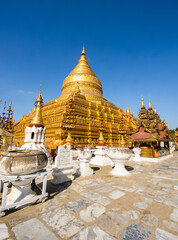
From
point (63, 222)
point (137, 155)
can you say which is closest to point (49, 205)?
point (63, 222)

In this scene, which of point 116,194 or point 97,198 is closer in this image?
point 97,198

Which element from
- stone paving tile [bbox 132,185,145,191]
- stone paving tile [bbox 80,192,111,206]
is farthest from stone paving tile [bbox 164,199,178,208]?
stone paving tile [bbox 80,192,111,206]

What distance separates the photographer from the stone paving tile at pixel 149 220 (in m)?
2.52

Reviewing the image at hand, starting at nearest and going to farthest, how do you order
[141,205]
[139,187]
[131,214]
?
[131,214]
[141,205]
[139,187]

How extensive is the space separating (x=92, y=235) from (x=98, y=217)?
1.84ft

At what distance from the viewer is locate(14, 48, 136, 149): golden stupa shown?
63.6 feet

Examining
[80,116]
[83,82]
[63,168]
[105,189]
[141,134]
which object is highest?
[83,82]

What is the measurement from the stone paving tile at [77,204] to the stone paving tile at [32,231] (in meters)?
0.80

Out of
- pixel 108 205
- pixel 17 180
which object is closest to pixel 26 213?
pixel 17 180

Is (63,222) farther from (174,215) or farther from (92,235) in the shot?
(174,215)

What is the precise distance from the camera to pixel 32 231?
2285mm

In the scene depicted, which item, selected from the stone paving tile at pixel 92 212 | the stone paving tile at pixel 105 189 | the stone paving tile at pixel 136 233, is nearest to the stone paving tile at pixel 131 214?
the stone paving tile at pixel 136 233

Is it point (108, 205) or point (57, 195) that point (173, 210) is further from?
point (57, 195)

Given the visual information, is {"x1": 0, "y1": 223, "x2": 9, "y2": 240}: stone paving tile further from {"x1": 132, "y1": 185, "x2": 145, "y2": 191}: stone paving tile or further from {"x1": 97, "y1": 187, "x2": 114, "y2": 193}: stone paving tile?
{"x1": 132, "y1": 185, "x2": 145, "y2": 191}: stone paving tile
